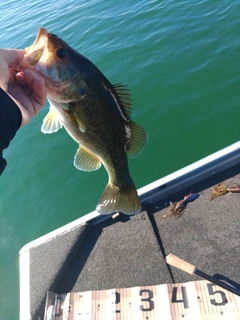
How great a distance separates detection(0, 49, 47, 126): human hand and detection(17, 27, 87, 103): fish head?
0.23 feet

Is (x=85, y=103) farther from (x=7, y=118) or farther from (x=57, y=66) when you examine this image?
(x=7, y=118)

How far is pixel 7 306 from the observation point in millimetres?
4695

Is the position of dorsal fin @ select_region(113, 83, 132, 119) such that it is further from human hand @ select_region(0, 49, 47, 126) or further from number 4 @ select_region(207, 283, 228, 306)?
number 4 @ select_region(207, 283, 228, 306)

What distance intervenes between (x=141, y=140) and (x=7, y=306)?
3709 millimetres

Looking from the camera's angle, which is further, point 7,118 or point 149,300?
point 149,300

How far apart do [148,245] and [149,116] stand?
11.7 ft

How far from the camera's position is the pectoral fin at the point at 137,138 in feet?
8.25

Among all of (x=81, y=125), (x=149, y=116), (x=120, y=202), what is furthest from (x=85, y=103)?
(x=149, y=116)

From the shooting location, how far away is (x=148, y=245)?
3.63 m

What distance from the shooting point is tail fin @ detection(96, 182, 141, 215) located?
279 cm

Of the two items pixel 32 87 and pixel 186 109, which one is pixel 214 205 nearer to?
pixel 32 87

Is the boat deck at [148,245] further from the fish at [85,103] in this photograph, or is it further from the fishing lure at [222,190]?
the fish at [85,103]

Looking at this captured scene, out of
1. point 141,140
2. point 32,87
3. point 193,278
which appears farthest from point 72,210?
point 32,87

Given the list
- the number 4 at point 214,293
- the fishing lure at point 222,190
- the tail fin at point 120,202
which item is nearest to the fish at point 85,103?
the tail fin at point 120,202
